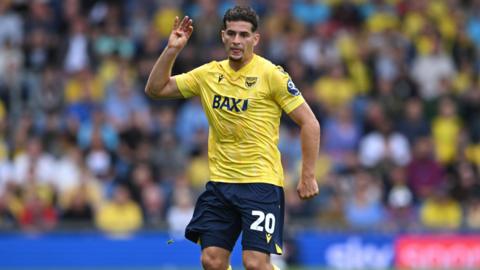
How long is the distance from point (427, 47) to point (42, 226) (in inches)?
315

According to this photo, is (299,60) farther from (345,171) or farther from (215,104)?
(215,104)

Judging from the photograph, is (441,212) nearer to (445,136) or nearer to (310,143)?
(445,136)

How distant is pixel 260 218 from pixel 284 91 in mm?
1056

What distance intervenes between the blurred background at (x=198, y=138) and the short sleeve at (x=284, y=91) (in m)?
8.26

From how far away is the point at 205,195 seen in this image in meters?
10.3

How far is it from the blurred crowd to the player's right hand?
27.4 feet

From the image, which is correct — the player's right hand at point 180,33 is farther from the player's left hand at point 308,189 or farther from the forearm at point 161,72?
the player's left hand at point 308,189

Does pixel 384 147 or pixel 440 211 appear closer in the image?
pixel 440 211

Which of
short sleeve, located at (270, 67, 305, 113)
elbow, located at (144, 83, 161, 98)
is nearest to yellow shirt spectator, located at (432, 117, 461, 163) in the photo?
short sleeve, located at (270, 67, 305, 113)

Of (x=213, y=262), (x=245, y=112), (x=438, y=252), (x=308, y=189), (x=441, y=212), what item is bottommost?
(x=438, y=252)

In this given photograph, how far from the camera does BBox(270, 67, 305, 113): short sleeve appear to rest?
10.0m

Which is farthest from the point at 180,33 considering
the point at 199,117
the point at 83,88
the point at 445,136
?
the point at 445,136

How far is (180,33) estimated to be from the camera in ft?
33.2

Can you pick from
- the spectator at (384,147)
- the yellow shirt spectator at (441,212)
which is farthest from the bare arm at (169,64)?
the spectator at (384,147)
